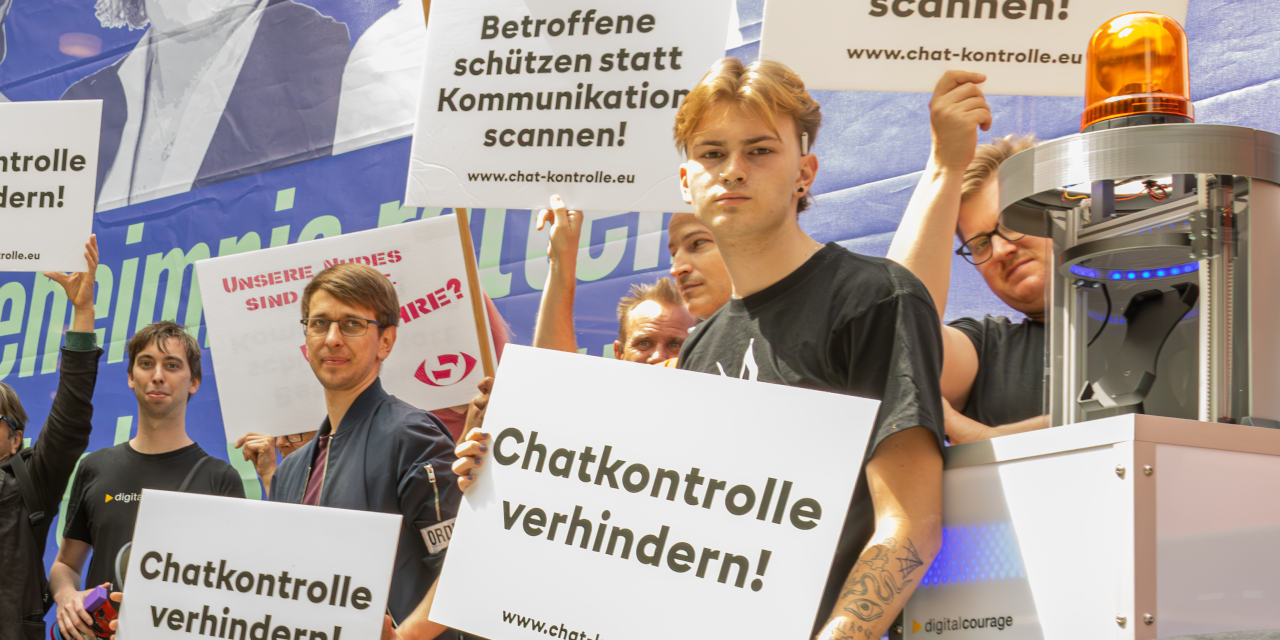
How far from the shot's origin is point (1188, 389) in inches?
50.0

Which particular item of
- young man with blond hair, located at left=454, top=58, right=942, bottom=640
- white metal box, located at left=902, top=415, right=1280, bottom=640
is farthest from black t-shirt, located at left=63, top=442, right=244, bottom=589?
white metal box, located at left=902, top=415, right=1280, bottom=640

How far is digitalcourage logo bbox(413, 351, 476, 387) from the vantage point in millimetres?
3145

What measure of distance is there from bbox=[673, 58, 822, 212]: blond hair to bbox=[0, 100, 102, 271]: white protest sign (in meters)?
2.45

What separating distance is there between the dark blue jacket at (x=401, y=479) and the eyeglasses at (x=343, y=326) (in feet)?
0.70

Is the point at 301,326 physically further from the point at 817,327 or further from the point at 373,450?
the point at 817,327

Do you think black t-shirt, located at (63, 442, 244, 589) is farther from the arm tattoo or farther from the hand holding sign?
the arm tattoo

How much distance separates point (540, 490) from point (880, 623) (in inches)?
23.5

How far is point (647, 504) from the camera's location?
1598 millimetres

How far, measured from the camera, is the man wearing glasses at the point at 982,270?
6.52 feet

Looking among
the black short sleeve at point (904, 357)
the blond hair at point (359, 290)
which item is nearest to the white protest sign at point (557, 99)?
the blond hair at point (359, 290)

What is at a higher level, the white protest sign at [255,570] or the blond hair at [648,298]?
the blond hair at [648,298]

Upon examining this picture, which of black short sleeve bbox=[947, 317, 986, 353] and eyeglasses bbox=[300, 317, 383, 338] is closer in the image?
black short sleeve bbox=[947, 317, 986, 353]

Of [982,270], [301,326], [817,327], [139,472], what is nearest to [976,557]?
[817,327]

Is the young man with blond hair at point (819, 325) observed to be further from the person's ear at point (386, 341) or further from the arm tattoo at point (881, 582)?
the person's ear at point (386, 341)
